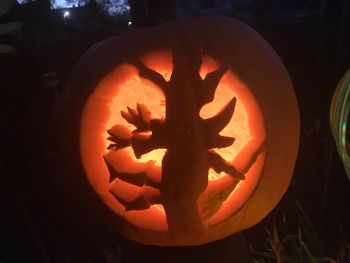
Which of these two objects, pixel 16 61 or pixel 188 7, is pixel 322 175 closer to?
pixel 188 7

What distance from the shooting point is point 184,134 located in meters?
1.19

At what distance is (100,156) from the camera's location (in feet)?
4.24

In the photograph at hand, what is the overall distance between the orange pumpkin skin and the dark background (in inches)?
17.6

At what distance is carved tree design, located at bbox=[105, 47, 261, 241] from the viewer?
1.19m

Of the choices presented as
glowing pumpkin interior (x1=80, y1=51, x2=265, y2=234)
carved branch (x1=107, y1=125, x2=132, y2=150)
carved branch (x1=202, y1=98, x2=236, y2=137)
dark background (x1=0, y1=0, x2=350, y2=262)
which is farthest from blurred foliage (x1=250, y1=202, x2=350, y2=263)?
carved branch (x1=107, y1=125, x2=132, y2=150)

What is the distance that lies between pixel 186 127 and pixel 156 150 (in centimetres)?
12

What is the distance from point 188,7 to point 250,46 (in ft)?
2.67

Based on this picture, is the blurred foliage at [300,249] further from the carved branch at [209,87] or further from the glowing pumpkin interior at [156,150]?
the carved branch at [209,87]

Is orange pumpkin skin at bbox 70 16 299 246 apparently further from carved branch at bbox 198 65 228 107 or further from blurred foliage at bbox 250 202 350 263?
blurred foliage at bbox 250 202 350 263

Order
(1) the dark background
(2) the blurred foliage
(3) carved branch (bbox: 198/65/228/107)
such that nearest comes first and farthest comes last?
1. (3) carved branch (bbox: 198/65/228/107)
2. (2) the blurred foliage
3. (1) the dark background

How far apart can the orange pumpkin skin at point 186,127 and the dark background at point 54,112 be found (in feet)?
1.47

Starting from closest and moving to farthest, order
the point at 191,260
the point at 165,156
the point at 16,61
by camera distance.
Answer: the point at 165,156 → the point at 191,260 → the point at 16,61

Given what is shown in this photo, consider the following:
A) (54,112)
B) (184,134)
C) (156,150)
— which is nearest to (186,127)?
(184,134)

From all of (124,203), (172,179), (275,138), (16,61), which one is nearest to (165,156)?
(172,179)
